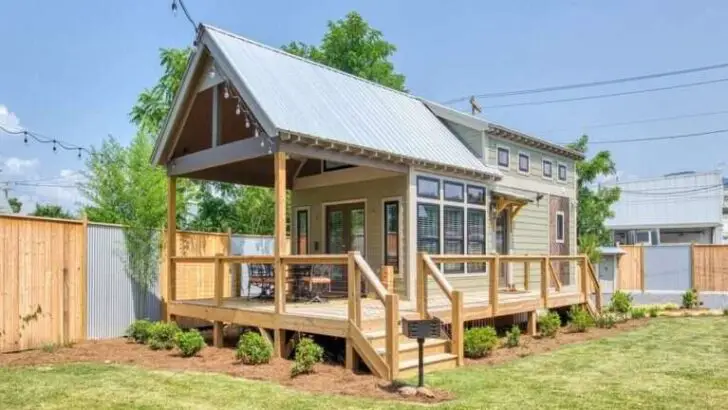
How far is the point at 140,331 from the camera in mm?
10242

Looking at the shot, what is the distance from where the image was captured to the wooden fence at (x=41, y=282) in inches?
351

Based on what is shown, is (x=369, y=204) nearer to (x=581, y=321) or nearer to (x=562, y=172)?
(x=581, y=321)

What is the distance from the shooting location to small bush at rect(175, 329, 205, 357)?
902cm

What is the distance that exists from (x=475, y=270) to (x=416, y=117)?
373 centimetres

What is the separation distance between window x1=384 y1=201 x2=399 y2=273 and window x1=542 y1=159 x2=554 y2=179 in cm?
608

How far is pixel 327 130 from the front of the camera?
9.52m

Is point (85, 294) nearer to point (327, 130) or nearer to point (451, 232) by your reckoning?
point (327, 130)

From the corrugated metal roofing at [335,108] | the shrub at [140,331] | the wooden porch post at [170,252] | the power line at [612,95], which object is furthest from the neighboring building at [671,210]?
the shrub at [140,331]

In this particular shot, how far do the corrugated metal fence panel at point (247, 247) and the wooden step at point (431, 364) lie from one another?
6372 millimetres

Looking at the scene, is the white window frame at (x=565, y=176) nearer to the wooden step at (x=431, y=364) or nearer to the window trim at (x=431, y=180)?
the window trim at (x=431, y=180)

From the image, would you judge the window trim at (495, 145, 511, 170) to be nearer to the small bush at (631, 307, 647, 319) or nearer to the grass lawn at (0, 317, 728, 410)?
the small bush at (631, 307, 647, 319)

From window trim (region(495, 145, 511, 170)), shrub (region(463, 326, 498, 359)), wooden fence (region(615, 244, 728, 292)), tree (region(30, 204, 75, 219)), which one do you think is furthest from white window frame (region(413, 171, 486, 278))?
tree (region(30, 204, 75, 219))

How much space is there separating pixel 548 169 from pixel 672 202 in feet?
73.1

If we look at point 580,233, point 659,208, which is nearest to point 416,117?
point 580,233
